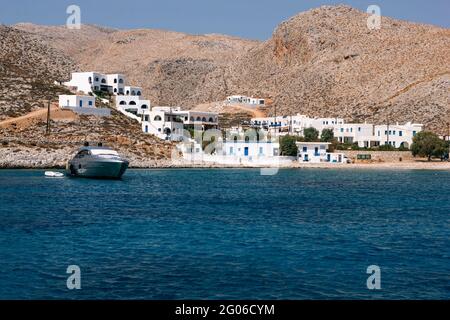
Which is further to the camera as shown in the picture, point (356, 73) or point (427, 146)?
point (356, 73)

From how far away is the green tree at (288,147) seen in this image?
349 feet

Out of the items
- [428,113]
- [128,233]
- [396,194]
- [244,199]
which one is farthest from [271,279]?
[428,113]

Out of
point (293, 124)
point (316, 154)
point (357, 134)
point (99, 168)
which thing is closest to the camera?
point (99, 168)

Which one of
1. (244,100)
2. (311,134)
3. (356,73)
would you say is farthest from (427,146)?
(244,100)

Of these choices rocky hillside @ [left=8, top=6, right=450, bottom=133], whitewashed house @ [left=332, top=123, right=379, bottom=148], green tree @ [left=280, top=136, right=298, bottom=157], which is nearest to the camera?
green tree @ [left=280, top=136, right=298, bottom=157]

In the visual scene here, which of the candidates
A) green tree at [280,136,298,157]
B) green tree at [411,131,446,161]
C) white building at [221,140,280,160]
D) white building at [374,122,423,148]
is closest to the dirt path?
white building at [221,140,280,160]

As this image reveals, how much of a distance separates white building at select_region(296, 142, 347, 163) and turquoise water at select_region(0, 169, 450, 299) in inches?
1939

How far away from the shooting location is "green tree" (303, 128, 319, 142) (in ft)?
373

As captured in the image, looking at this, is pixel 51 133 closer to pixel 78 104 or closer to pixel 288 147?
pixel 78 104

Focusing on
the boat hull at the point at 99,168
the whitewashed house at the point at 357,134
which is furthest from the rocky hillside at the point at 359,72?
the boat hull at the point at 99,168

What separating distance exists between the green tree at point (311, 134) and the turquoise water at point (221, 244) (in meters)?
56.0

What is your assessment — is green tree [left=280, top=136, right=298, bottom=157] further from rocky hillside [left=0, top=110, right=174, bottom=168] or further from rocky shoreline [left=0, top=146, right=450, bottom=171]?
rocky hillside [left=0, top=110, right=174, bottom=168]

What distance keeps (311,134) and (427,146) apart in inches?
788

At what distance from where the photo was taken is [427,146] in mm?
105562
